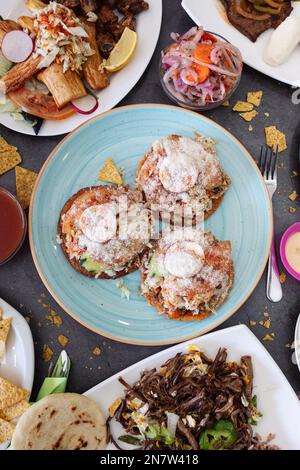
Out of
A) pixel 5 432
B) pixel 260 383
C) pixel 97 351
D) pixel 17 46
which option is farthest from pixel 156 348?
pixel 17 46

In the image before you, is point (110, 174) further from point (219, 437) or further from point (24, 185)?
point (219, 437)

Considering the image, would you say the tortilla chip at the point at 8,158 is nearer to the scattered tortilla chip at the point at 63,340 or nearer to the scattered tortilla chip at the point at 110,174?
the scattered tortilla chip at the point at 110,174

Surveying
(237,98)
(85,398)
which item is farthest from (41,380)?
(237,98)

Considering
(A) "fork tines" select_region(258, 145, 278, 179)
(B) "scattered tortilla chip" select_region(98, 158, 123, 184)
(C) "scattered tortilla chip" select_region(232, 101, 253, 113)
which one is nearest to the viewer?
(B) "scattered tortilla chip" select_region(98, 158, 123, 184)

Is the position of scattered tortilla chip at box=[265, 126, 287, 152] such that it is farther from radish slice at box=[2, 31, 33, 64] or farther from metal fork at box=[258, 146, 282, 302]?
radish slice at box=[2, 31, 33, 64]

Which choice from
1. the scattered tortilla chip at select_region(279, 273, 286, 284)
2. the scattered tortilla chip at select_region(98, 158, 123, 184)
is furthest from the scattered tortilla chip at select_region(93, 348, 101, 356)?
the scattered tortilla chip at select_region(279, 273, 286, 284)

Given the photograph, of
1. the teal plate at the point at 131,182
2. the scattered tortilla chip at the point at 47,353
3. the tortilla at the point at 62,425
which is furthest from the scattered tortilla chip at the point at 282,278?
the scattered tortilla chip at the point at 47,353
